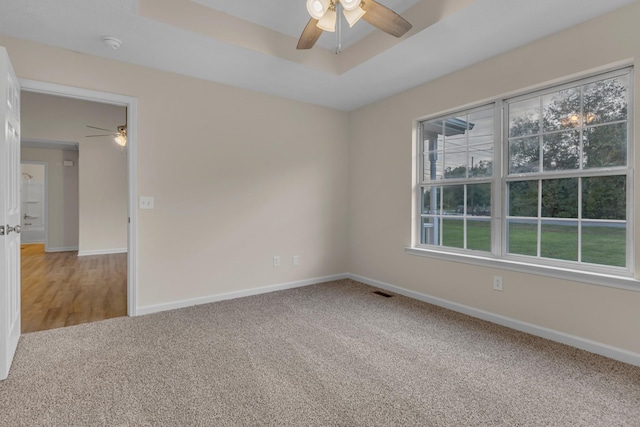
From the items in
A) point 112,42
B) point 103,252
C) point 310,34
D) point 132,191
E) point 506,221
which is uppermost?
point 112,42

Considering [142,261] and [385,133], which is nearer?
[142,261]

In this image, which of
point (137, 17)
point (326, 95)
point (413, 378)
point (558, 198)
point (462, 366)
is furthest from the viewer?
point (326, 95)

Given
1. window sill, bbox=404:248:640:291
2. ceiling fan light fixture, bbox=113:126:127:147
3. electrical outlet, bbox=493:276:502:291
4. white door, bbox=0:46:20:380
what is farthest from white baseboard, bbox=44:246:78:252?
→ electrical outlet, bbox=493:276:502:291

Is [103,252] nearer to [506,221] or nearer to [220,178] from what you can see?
[220,178]

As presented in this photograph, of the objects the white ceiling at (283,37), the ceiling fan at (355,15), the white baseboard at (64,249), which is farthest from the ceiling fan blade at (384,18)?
the white baseboard at (64,249)

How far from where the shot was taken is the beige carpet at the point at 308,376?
64.2 inches

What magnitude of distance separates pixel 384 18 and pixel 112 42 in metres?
2.21

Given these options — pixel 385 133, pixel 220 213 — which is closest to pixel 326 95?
pixel 385 133

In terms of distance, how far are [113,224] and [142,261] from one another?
4686 mm

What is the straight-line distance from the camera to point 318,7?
6.28 ft

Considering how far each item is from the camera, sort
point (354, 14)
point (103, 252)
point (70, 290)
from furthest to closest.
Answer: point (103, 252), point (70, 290), point (354, 14)

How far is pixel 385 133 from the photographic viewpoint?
13.1 ft

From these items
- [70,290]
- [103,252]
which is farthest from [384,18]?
[103,252]

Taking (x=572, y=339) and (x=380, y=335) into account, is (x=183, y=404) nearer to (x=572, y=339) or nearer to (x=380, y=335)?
(x=380, y=335)
